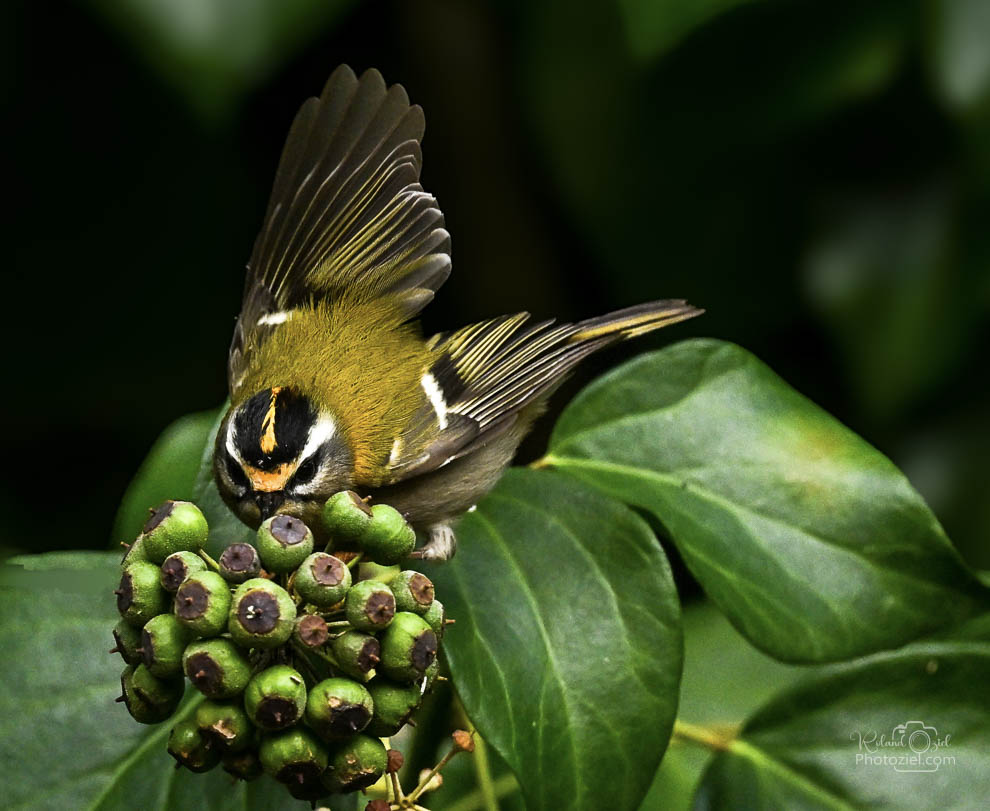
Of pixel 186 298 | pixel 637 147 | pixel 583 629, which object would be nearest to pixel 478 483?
pixel 583 629

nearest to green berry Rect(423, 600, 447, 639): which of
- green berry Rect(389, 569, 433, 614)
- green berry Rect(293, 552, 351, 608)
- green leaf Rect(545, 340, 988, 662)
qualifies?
green berry Rect(389, 569, 433, 614)

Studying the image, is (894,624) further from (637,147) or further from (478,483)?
(637,147)

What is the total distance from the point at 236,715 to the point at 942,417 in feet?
8.03

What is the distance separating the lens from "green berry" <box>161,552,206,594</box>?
1409mm

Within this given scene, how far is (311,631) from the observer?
1397 millimetres

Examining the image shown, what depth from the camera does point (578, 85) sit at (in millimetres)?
3426

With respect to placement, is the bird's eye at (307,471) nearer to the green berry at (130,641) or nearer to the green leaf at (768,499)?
the green leaf at (768,499)

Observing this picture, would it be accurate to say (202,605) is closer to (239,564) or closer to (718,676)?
(239,564)

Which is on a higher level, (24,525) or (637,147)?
(637,147)

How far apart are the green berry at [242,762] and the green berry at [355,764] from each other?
3.4 inches

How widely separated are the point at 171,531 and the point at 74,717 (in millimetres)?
556

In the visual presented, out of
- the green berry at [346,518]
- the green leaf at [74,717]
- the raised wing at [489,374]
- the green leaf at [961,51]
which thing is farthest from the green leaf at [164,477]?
the green leaf at [961,51]

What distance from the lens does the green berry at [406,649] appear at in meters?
1.43

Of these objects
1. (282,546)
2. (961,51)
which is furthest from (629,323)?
(961,51)
